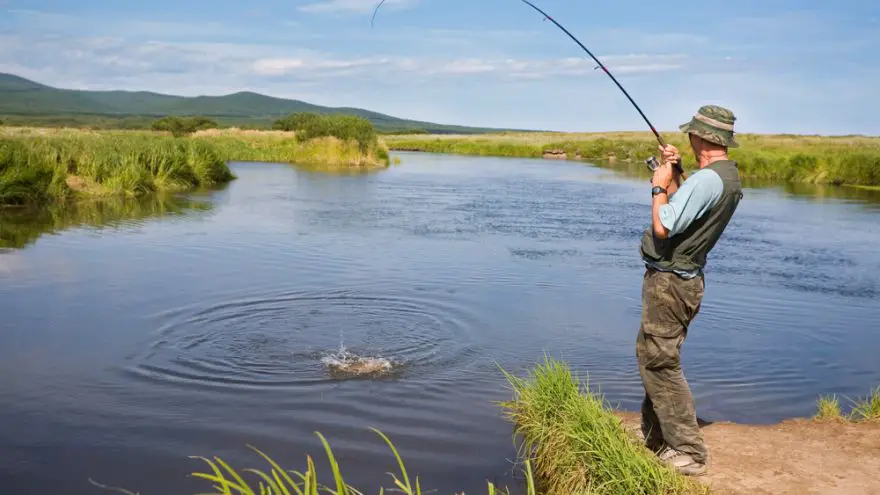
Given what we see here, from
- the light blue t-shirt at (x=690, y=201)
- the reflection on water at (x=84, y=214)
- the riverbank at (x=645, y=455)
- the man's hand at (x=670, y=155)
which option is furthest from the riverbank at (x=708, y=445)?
the reflection on water at (x=84, y=214)

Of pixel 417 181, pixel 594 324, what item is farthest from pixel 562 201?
pixel 594 324

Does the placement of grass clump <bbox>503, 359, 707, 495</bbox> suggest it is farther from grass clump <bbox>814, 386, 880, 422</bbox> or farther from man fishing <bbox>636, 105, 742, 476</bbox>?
grass clump <bbox>814, 386, 880, 422</bbox>

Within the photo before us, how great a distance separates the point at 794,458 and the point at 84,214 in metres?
14.9

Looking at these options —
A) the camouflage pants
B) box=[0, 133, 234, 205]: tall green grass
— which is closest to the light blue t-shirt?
the camouflage pants

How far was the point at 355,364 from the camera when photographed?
723cm

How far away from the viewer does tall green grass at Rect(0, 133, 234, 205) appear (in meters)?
17.3

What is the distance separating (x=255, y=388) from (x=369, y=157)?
31014 mm

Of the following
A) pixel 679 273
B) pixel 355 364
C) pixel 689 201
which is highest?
pixel 689 201

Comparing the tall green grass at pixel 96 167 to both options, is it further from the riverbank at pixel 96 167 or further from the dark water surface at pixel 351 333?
the dark water surface at pixel 351 333

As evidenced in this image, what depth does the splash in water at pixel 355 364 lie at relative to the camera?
23.0 feet

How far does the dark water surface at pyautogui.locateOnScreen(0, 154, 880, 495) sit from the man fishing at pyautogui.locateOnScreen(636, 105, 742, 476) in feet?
3.66

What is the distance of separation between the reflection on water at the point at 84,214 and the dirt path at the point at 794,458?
10745 millimetres

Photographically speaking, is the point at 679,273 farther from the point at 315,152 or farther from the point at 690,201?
the point at 315,152

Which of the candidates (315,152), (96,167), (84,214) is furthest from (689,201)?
(315,152)
